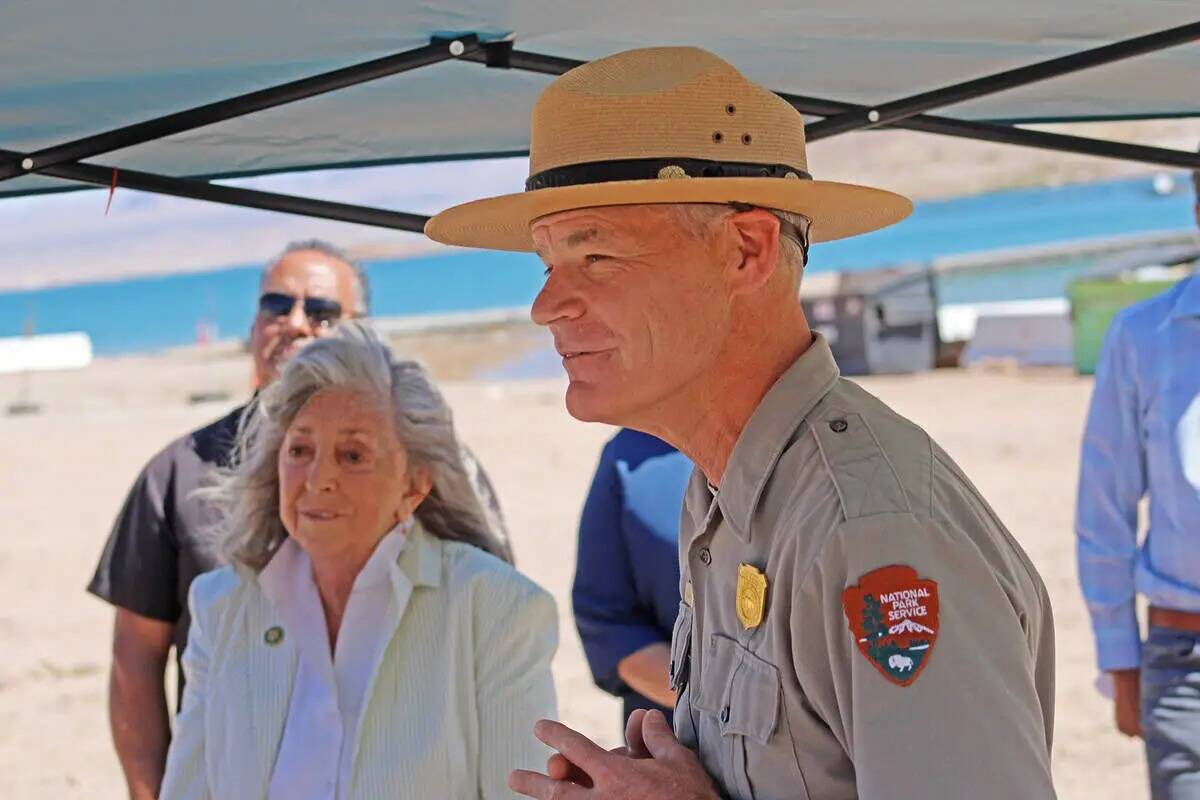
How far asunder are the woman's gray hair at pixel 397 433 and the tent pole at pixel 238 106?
1.84 feet

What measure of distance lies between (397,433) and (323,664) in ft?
1.47

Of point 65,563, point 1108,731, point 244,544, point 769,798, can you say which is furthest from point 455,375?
point 769,798

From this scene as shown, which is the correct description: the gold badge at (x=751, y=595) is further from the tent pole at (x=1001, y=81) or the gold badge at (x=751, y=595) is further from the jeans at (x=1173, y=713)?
the jeans at (x=1173, y=713)

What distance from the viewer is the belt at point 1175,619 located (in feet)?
9.96

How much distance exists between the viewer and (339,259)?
3379 millimetres

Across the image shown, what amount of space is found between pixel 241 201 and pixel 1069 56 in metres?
1.34

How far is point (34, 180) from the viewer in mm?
2617

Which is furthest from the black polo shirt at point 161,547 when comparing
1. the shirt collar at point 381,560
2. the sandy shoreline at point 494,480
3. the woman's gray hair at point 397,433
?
the sandy shoreline at point 494,480

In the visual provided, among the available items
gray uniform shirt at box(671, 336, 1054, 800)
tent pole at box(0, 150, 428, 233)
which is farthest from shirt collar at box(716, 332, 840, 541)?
tent pole at box(0, 150, 428, 233)

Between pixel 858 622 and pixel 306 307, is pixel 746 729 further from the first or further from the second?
pixel 306 307

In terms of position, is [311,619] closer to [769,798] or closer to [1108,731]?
[769,798]

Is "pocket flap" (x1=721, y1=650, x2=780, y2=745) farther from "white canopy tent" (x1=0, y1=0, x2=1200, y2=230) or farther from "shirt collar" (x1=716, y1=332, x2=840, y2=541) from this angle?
"white canopy tent" (x1=0, y1=0, x2=1200, y2=230)

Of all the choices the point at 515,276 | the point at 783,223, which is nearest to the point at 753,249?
the point at 783,223

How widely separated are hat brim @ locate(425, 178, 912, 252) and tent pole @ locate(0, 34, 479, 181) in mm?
354
